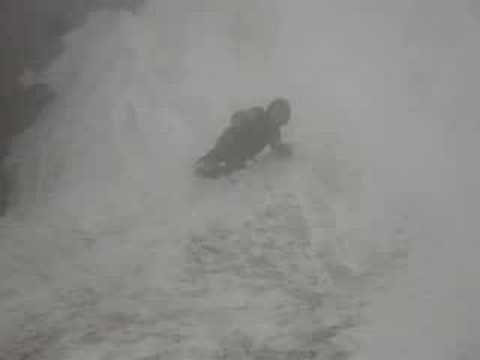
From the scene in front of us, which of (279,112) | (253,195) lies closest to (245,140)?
(279,112)

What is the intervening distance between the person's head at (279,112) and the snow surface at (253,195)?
86 cm

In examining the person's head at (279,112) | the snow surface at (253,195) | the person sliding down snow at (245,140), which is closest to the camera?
the snow surface at (253,195)

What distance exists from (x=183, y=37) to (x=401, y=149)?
7682mm

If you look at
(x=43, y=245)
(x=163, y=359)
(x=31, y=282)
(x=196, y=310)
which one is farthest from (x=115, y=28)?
(x=163, y=359)

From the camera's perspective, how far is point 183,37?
1698 cm

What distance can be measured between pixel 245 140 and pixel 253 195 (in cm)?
151

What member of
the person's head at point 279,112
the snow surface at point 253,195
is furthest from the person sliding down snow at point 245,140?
the snow surface at point 253,195

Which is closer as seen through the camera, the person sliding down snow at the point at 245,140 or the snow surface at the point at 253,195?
the snow surface at the point at 253,195

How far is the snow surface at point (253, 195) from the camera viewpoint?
788 cm

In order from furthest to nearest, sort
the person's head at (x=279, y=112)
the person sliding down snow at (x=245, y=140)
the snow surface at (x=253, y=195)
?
the person's head at (x=279, y=112), the person sliding down snow at (x=245, y=140), the snow surface at (x=253, y=195)

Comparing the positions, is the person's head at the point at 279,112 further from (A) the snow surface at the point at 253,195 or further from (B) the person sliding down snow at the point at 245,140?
(A) the snow surface at the point at 253,195

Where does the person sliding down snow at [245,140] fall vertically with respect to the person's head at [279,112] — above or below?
below

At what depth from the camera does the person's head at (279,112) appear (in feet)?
41.8

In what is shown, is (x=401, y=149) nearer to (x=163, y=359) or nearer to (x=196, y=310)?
(x=196, y=310)
